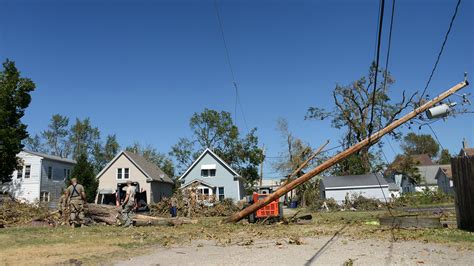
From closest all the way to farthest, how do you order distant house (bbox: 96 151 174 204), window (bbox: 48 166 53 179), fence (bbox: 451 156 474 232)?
1. fence (bbox: 451 156 474 232)
2. distant house (bbox: 96 151 174 204)
3. window (bbox: 48 166 53 179)

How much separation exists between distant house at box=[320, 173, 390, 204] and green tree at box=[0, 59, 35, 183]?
30786 millimetres

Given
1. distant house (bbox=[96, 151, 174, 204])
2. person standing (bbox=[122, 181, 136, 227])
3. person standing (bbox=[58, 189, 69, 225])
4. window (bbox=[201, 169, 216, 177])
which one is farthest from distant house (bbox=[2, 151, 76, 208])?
person standing (bbox=[122, 181, 136, 227])

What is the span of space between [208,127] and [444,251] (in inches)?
2327

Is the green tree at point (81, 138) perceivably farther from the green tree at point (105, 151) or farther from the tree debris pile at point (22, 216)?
the tree debris pile at point (22, 216)

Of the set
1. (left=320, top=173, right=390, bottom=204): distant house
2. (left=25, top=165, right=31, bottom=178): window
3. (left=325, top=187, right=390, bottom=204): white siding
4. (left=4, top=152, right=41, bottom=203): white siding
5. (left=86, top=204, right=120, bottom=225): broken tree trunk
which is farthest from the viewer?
(left=25, top=165, right=31, bottom=178): window

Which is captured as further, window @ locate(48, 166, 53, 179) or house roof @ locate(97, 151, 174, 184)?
window @ locate(48, 166, 53, 179)

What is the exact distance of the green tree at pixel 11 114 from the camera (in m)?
37.8

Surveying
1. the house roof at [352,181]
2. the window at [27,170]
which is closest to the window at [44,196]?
the window at [27,170]

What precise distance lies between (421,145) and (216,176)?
70531 mm

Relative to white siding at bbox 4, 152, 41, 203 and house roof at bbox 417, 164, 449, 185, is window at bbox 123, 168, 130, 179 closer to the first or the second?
white siding at bbox 4, 152, 41, 203

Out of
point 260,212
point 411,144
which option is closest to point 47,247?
point 260,212

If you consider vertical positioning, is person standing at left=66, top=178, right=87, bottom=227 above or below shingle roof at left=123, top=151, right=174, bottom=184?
below

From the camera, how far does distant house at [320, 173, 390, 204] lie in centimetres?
4375

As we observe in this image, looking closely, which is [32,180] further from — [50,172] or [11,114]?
[11,114]
